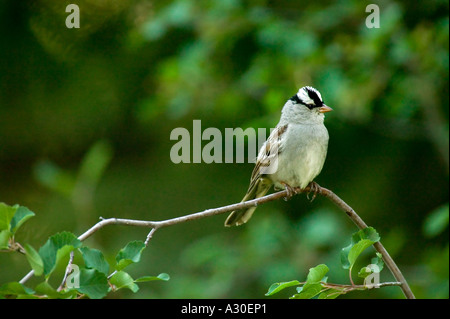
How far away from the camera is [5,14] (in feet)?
17.6

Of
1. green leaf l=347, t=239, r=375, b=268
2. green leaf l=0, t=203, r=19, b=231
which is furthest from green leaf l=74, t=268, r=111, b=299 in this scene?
green leaf l=347, t=239, r=375, b=268

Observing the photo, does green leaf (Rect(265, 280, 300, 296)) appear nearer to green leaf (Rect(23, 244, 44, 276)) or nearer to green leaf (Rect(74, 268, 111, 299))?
green leaf (Rect(74, 268, 111, 299))

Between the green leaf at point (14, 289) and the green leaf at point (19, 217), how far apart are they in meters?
0.15

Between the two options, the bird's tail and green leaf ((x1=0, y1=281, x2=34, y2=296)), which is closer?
green leaf ((x1=0, y1=281, x2=34, y2=296))

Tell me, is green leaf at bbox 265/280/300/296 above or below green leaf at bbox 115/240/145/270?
below

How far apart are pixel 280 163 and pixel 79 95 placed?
281 cm

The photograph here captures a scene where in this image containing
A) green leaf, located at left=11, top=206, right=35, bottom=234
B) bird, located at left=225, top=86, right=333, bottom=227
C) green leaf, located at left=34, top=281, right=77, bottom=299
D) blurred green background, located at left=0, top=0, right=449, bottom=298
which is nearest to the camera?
green leaf, located at left=34, top=281, right=77, bottom=299

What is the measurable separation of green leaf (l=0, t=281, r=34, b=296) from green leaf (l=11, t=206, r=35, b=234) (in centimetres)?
15

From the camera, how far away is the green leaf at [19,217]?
167 centimetres

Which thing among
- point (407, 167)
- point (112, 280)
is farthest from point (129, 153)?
point (112, 280)

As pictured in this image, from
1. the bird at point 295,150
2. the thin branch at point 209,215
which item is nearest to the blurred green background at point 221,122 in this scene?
the bird at point 295,150

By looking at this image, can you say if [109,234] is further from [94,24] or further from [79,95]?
[94,24]

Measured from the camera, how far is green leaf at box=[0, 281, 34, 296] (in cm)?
158
